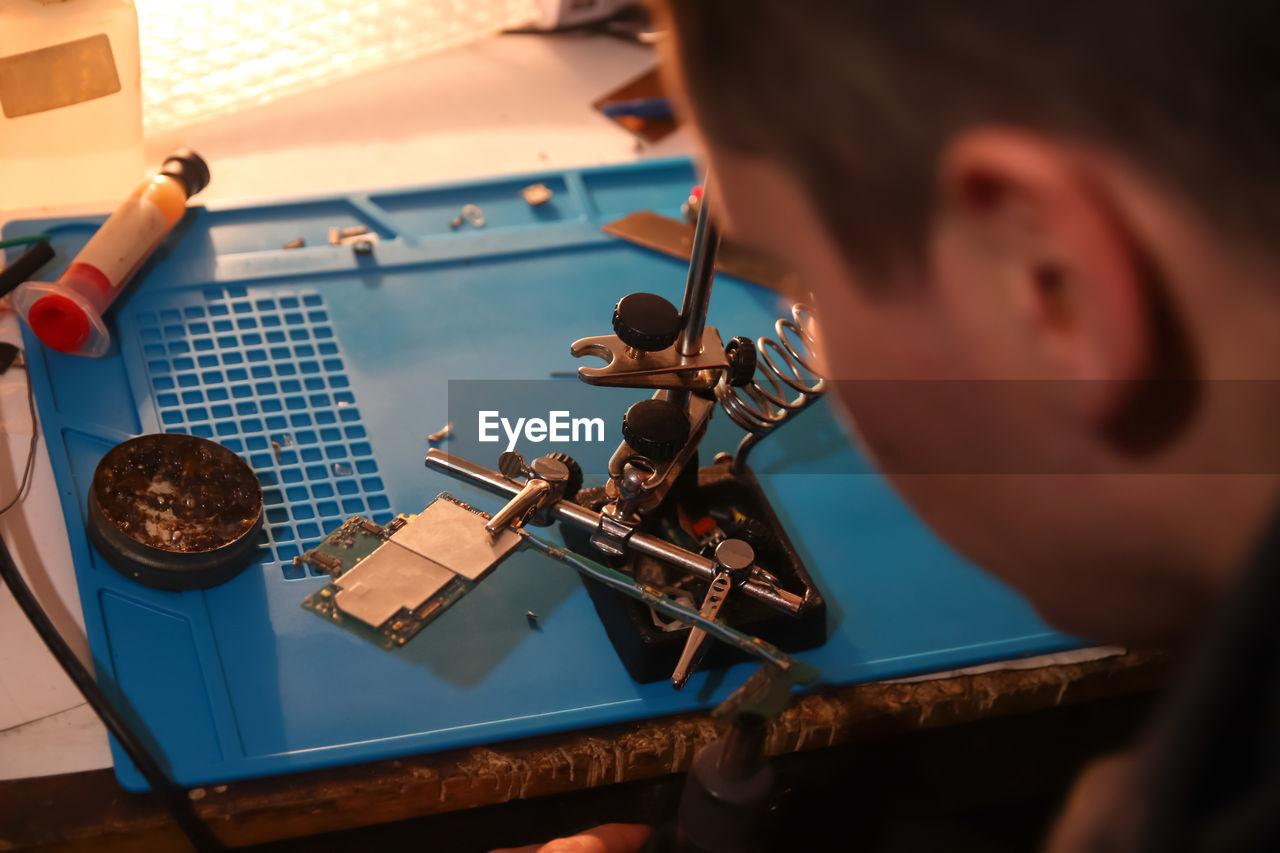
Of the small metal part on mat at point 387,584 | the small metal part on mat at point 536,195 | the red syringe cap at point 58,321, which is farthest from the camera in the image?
the small metal part on mat at point 536,195

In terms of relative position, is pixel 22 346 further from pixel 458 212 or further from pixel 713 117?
pixel 713 117

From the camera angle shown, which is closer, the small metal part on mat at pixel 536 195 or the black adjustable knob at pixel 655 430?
the black adjustable knob at pixel 655 430

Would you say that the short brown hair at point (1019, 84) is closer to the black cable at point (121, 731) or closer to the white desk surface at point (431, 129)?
the black cable at point (121, 731)

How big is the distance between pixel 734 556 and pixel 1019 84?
463 millimetres

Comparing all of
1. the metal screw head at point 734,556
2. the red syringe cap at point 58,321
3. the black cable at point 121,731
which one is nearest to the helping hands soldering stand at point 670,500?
the metal screw head at point 734,556

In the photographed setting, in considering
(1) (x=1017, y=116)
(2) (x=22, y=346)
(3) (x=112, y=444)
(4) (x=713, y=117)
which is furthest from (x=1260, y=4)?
(2) (x=22, y=346)

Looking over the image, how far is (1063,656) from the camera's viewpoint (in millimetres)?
838

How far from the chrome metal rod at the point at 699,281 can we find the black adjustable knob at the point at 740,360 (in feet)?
0.09

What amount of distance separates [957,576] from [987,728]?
13cm

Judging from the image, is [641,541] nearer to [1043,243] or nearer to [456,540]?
[456,540]

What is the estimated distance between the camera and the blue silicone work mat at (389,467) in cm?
73

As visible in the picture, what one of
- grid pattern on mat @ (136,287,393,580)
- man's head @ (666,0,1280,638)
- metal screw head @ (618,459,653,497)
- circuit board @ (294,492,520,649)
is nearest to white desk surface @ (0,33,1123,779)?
grid pattern on mat @ (136,287,393,580)

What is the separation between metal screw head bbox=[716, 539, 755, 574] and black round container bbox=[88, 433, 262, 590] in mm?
340

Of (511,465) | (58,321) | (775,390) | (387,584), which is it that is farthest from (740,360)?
(58,321)
